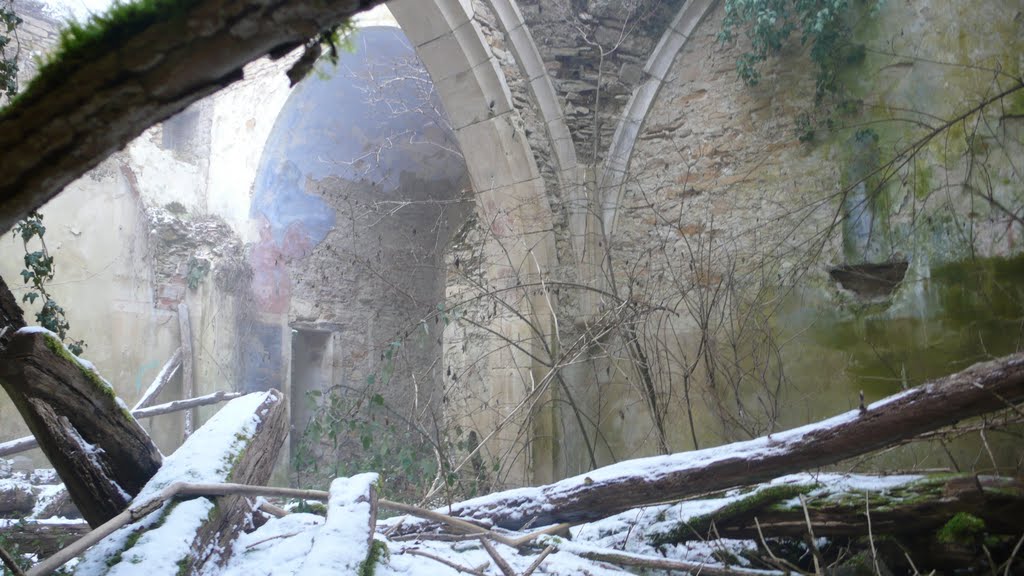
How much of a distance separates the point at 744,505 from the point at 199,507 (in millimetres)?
1781

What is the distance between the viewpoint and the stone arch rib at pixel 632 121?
5828mm

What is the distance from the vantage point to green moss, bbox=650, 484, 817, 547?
257 centimetres

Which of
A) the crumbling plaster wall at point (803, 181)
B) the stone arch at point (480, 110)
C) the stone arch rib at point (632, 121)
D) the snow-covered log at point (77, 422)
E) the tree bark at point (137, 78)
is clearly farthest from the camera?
the stone arch rib at point (632, 121)

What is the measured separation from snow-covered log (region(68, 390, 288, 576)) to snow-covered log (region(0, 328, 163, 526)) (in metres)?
0.10

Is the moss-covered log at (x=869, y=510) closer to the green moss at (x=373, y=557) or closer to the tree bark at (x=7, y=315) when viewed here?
the green moss at (x=373, y=557)

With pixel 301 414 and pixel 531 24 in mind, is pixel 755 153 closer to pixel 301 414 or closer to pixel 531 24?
pixel 531 24

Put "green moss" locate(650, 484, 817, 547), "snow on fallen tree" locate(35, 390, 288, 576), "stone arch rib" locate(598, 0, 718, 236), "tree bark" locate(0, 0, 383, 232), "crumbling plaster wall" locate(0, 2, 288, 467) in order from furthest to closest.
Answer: "crumbling plaster wall" locate(0, 2, 288, 467)
"stone arch rib" locate(598, 0, 718, 236)
"green moss" locate(650, 484, 817, 547)
"snow on fallen tree" locate(35, 390, 288, 576)
"tree bark" locate(0, 0, 383, 232)

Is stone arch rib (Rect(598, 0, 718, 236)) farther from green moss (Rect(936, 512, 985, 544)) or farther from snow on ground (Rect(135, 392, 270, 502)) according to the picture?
green moss (Rect(936, 512, 985, 544))

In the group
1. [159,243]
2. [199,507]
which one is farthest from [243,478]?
[159,243]

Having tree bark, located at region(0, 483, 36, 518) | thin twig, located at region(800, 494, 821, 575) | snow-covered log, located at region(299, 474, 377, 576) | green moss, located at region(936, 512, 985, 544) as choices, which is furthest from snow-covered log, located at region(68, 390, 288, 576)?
tree bark, located at region(0, 483, 36, 518)

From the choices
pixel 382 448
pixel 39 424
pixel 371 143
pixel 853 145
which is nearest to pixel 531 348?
pixel 382 448

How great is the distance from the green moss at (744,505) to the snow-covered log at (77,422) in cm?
184

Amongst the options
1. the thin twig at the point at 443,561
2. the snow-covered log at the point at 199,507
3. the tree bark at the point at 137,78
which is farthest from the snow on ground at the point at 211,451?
the tree bark at the point at 137,78

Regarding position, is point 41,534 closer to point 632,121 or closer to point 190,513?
point 190,513
